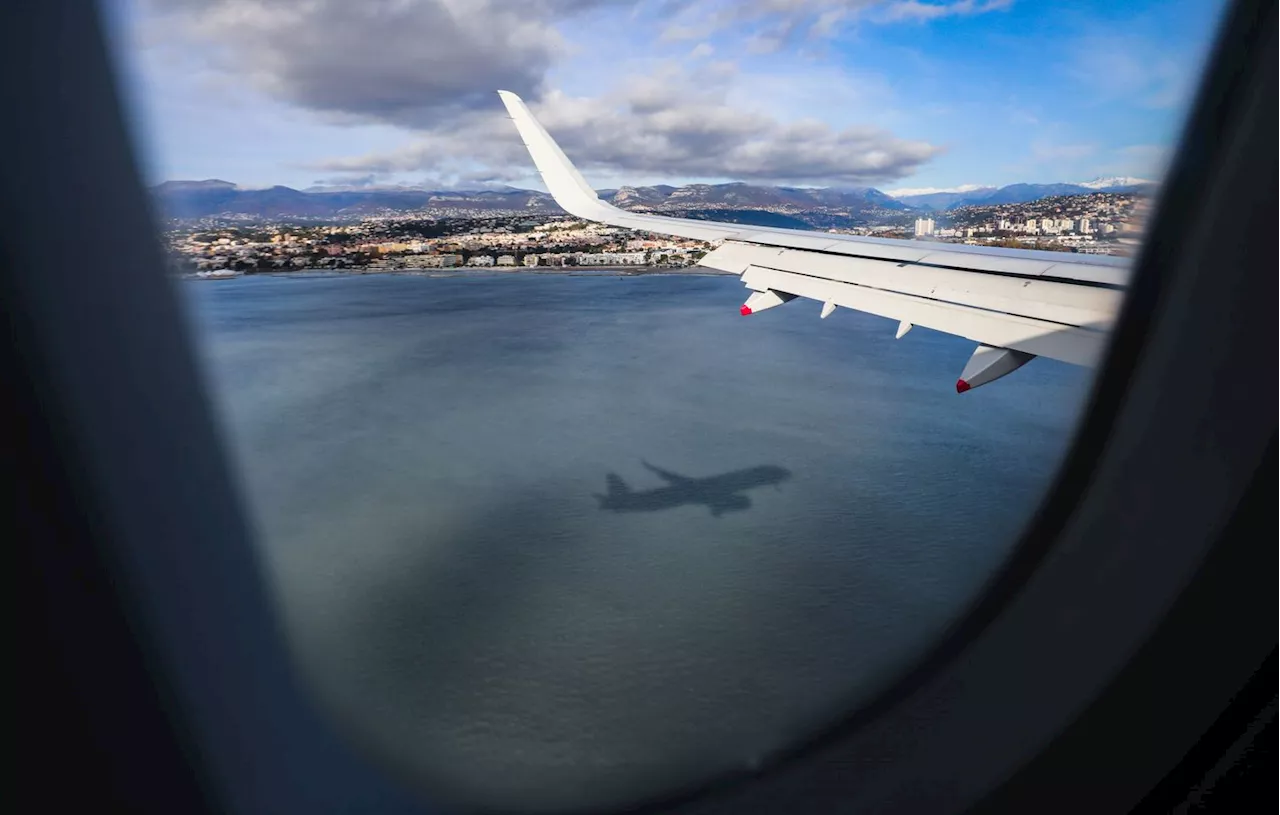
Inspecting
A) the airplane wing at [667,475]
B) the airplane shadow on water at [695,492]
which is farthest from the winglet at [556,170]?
the airplane wing at [667,475]

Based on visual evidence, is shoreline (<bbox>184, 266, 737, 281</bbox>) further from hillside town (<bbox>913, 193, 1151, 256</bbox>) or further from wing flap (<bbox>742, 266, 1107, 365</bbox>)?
hillside town (<bbox>913, 193, 1151, 256</bbox>)

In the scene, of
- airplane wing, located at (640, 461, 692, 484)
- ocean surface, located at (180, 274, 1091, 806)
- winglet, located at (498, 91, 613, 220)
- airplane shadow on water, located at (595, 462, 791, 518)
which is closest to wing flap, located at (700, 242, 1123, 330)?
ocean surface, located at (180, 274, 1091, 806)

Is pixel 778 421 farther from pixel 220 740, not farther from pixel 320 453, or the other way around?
pixel 220 740

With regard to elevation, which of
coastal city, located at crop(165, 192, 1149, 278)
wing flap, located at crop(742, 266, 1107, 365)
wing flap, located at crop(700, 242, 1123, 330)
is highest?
coastal city, located at crop(165, 192, 1149, 278)

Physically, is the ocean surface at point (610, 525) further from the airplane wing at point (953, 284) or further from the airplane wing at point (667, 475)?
the airplane wing at point (953, 284)

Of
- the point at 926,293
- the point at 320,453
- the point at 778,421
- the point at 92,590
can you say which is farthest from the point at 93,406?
the point at 778,421
